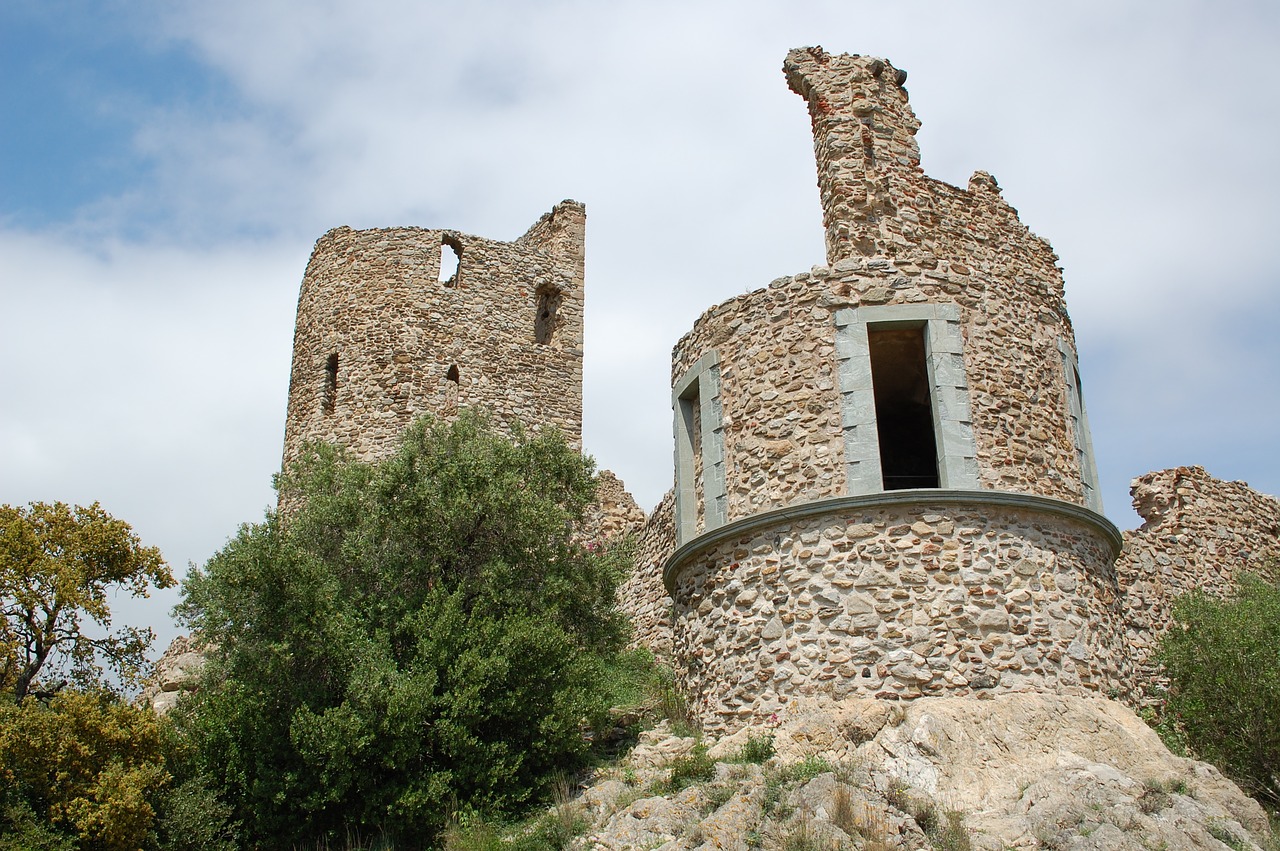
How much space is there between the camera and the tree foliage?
11.1 meters

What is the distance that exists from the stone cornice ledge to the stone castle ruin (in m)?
0.02

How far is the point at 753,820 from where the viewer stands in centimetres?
977

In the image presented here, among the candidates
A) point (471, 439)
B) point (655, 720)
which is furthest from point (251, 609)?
point (655, 720)

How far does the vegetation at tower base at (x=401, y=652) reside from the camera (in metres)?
11.7

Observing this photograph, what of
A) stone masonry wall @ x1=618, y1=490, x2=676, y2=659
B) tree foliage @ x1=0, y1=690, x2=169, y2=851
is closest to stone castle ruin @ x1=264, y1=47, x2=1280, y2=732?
stone masonry wall @ x1=618, y1=490, x2=676, y2=659

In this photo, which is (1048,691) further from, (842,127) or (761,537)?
(842,127)

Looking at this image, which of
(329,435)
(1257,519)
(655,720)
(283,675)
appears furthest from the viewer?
(329,435)

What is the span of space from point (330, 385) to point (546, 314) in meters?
4.71

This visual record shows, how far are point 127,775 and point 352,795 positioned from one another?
2253 mm

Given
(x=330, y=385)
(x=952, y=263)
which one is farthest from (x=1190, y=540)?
(x=330, y=385)

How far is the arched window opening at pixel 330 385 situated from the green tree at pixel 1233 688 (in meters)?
14.8

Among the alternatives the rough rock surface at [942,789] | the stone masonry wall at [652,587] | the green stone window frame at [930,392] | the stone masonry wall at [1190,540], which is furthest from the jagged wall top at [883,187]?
the stone masonry wall at [652,587]

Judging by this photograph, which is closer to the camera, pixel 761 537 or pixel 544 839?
pixel 544 839

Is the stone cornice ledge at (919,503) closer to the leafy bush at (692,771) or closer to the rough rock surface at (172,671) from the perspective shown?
the leafy bush at (692,771)
